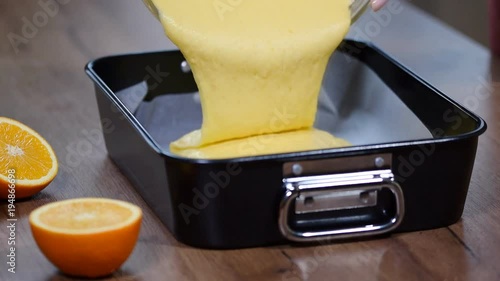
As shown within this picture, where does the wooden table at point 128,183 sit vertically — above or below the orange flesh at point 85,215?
below

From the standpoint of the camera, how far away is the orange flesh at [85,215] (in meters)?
1.05

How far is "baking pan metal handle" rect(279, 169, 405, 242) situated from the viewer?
108cm

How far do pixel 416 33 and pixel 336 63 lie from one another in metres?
0.35

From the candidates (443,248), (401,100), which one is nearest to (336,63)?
(401,100)

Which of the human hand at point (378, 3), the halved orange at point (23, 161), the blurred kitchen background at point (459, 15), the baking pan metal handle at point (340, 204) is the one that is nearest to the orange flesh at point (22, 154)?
the halved orange at point (23, 161)

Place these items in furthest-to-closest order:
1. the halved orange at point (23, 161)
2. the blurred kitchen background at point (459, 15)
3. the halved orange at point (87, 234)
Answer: the blurred kitchen background at point (459, 15), the halved orange at point (23, 161), the halved orange at point (87, 234)

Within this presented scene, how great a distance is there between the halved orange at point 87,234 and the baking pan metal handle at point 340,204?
0.17 m

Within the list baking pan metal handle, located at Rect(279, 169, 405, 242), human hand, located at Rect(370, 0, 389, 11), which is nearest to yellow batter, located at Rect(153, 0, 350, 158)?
human hand, located at Rect(370, 0, 389, 11)

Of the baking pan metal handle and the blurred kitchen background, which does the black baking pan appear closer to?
the baking pan metal handle

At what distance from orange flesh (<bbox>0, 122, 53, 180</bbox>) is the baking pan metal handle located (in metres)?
0.34

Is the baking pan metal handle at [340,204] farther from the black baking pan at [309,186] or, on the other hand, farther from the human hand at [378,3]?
the human hand at [378,3]

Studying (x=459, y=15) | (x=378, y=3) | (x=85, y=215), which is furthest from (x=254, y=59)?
(x=459, y=15)

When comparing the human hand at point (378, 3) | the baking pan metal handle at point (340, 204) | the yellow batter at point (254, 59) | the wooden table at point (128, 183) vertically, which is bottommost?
the wooden table at point (128, 183)

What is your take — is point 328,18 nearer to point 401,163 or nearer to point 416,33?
point 401,163
